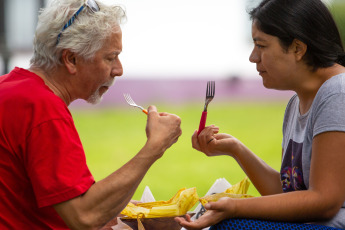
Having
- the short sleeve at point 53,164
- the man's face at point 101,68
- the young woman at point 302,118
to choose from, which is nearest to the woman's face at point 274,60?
the young woman at point 302,118

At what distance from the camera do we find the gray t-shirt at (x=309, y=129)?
1.83m

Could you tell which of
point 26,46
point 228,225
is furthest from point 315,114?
point 26,46

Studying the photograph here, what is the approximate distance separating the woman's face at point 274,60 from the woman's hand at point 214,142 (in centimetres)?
33

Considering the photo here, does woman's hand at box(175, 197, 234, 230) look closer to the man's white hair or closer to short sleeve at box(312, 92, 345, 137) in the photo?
short sleeve at box(312, 92, 345, 137)

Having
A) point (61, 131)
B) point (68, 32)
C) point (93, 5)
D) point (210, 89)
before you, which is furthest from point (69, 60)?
point (210, 89)

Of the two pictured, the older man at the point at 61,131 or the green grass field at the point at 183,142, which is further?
the green grass field at the point at 183,142

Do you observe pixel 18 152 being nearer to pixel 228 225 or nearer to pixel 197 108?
pixel 228 225

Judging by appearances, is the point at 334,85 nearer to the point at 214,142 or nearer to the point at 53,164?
the point at 214,142

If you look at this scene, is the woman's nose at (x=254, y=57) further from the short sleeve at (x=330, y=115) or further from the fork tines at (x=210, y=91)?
the short sleeve at (x=330, y=115)

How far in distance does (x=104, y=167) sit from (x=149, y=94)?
240 inches

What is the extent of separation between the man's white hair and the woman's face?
527mm

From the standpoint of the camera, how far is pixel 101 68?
2076 millimetres

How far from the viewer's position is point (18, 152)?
1.83m

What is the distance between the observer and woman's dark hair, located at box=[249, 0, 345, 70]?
6.45 feet
